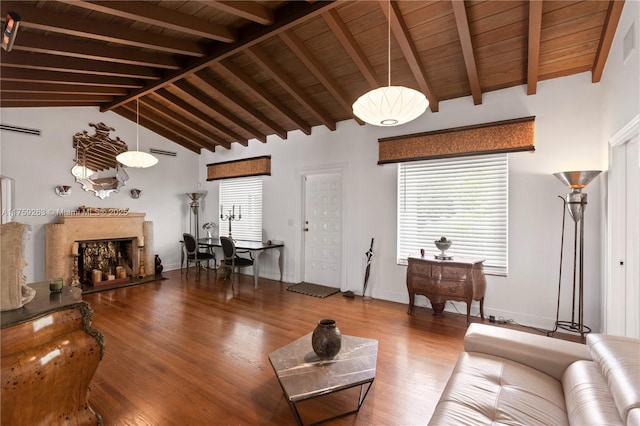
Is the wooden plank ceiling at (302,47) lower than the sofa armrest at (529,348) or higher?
higher

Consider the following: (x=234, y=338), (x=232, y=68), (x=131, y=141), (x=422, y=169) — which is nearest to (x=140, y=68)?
(x=232, y=68)

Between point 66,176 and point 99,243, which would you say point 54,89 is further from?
point 99,243

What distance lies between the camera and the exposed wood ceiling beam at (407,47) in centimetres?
276

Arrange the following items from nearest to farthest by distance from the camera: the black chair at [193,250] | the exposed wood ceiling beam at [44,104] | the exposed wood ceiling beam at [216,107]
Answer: the exposed wood ceiling beam at [44,104] < the exposed wood ceiling beam at [216,107] < the black chair at [193,250]

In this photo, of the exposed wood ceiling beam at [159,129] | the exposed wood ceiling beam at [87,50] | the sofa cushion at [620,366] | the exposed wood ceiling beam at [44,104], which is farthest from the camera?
the exposed wood ceiling beam at [159,129]

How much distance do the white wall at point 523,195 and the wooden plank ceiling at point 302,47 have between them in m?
0.21

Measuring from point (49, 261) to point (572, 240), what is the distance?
7601mm

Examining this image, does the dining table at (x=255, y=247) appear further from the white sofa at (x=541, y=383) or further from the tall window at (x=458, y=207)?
the white sofa at (x=541, y=383)

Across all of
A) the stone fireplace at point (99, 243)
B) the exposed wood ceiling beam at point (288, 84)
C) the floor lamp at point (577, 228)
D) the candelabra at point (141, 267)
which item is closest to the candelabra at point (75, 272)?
the stone fireplace at point (99, 243)

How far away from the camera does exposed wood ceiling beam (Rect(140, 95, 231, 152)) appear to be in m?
5.55

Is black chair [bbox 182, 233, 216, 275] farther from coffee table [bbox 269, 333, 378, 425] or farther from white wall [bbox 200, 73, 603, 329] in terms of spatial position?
coffee table [bbox 269, 333, 378, 425]

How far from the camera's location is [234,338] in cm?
318

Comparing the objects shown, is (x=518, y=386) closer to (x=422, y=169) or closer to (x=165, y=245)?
(x=422, y=169)

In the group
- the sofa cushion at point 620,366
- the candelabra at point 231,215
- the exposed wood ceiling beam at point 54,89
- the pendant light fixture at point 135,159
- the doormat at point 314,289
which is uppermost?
the exposed wood ceiling beam at point 54,89
